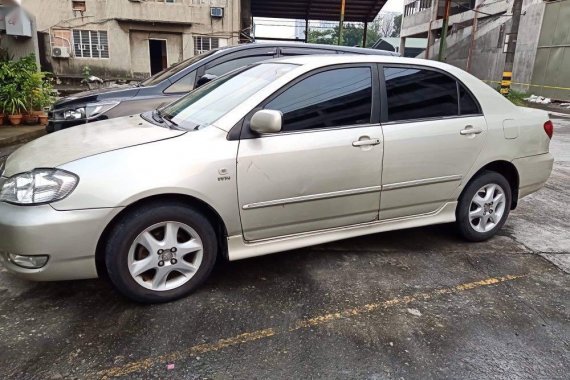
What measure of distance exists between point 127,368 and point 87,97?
4.29 metres

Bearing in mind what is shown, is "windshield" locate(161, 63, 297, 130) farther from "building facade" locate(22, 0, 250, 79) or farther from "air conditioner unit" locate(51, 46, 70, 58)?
"air conditioner unit" locate(51, 46, 70, 58)

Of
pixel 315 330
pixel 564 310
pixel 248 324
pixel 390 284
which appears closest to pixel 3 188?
pixel 248 324

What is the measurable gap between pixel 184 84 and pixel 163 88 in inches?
11.2

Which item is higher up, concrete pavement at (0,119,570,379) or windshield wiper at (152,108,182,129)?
windshield wiper at (152,108,182,129)

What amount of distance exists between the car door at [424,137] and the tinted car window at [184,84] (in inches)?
124

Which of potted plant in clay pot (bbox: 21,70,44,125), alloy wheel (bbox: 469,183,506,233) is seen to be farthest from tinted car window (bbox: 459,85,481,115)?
potted plant in clay pot (bbox: 21,70,44,125)

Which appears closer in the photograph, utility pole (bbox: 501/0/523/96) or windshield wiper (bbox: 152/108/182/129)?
windshield wiper (bbox: 152/108/182/129)

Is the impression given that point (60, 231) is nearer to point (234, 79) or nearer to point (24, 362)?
point (24, 362)

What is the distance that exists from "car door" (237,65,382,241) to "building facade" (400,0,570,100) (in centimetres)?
2023

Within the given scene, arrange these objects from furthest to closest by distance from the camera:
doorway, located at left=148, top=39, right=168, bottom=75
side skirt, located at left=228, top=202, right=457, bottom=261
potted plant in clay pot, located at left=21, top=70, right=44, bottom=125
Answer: doorway, located at left=148, top=39, right=168, bottom=75
potted plant in clay pot, located at left=21, top=70, right=44, bottom=125
side skirt, located at left=228, top=202, right=457, bottom=261

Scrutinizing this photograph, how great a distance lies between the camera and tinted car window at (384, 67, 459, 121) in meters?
3.47

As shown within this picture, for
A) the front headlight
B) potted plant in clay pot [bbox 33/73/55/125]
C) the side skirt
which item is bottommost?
the side skirt

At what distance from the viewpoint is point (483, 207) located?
12.9 feet

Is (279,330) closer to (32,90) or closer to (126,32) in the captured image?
(32,90)
